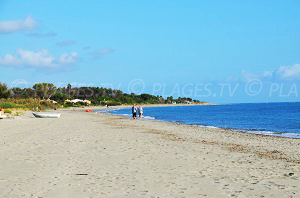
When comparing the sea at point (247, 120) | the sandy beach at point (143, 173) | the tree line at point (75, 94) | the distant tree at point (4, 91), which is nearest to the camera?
the sandy beach at point (143, 173)

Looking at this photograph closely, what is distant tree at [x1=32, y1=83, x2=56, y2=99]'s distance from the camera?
11500 centimetres

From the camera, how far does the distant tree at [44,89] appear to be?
377 feet

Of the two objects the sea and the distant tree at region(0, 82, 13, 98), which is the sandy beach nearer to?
the sea

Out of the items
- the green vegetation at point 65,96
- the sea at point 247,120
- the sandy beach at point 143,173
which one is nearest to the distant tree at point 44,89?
the green vegetation at point 65,96

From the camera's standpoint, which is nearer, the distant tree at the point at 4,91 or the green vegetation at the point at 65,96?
Result: the distant tree at the point at 4,91

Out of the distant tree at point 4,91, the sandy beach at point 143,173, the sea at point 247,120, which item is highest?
the distant tree at point 4,91

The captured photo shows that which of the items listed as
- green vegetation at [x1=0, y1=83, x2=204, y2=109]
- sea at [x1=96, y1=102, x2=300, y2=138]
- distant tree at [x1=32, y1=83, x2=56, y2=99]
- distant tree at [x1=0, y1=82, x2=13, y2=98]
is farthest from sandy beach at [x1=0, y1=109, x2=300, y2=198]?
distant tree at [x1=32, y1=83, x2=56, y2=99]

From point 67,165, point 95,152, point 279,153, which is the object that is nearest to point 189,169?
point 67,165

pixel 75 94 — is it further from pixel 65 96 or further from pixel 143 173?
pixel 143 173

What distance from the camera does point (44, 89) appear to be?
115000 mm

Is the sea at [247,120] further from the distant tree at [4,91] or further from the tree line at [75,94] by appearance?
the tree line at [75,94]

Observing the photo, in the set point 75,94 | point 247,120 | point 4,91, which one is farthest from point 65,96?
point 247,120

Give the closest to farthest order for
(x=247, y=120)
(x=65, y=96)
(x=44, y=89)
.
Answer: (x=247, y=120) → (x=44, y=89) → (x=65, y=96)

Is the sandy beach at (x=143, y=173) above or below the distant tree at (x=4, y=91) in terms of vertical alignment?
below
